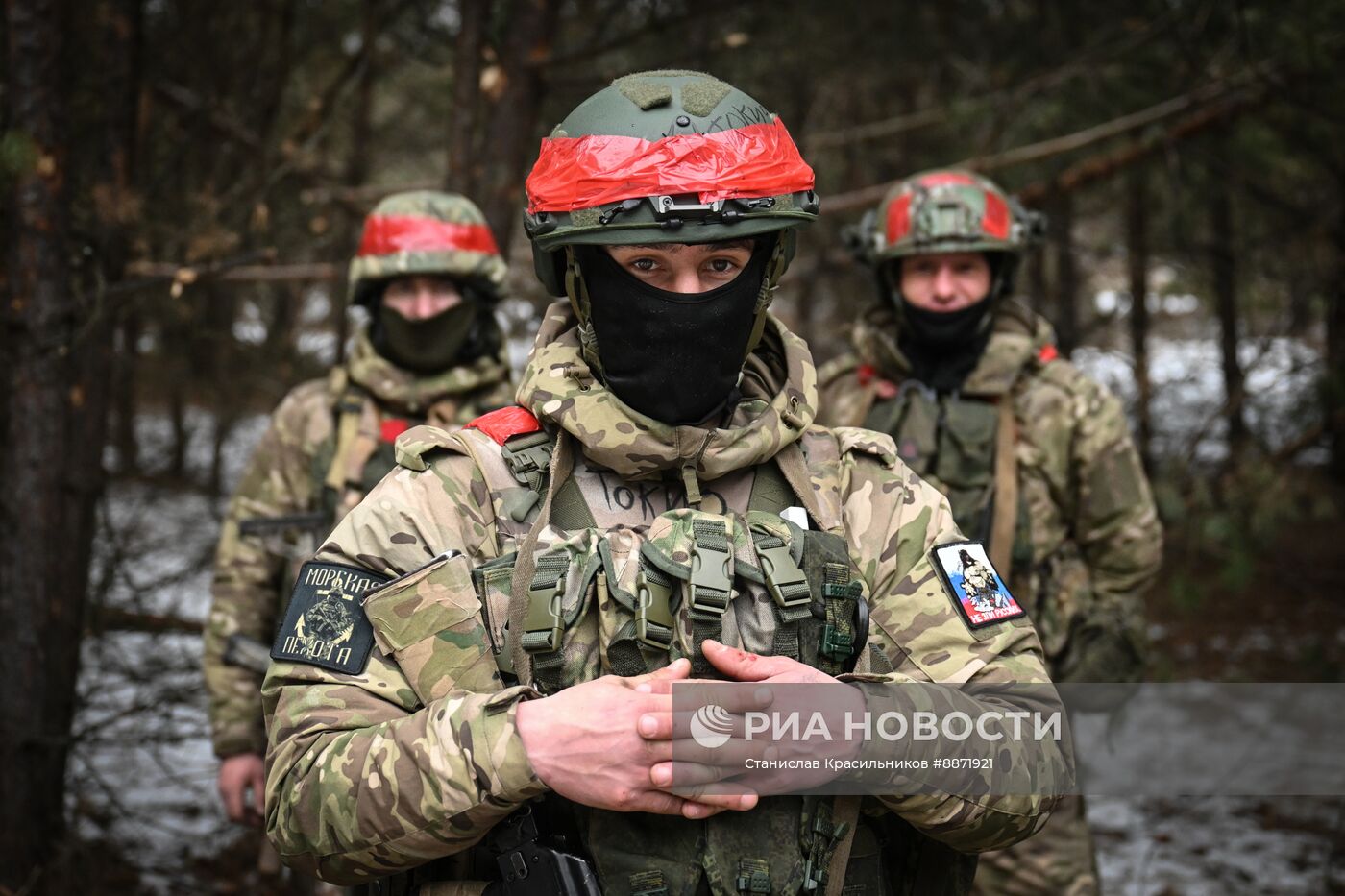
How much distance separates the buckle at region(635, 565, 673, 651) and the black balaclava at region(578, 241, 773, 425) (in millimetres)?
334

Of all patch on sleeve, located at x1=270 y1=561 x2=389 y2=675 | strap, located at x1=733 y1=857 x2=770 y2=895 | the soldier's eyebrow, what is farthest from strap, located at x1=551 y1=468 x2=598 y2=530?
strap, located at x1=733 y1=857 x2=770 y2=895

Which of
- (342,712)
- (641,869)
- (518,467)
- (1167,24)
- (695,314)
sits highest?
(1167,24)

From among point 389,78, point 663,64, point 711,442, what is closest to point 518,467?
point 711,442

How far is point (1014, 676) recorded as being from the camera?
214 cm

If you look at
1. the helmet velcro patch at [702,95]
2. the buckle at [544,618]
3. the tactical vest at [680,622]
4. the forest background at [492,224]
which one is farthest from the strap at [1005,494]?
the buckle at [544,618]

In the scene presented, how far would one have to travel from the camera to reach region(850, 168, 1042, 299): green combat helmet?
177 inches

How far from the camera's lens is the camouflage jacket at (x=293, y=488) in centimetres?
398

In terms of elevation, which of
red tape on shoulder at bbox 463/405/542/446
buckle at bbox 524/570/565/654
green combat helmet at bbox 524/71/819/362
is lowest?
buckle at bbox 524/570/565/654

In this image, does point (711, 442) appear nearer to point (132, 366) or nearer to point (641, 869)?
point (641, 869)

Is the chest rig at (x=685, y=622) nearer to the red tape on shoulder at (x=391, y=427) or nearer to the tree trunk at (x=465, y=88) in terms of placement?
the red tape on shoulder at (x=391, y=427)

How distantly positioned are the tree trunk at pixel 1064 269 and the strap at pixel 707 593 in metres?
5.38

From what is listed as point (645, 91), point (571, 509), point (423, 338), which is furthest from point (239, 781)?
point (645, 91)

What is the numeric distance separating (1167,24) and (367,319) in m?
4.29

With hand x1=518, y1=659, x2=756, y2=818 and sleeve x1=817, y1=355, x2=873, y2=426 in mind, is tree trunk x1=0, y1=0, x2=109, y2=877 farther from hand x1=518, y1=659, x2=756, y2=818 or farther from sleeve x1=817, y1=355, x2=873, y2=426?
sleeve x1=817, y1=355, x2=873, y2=426
